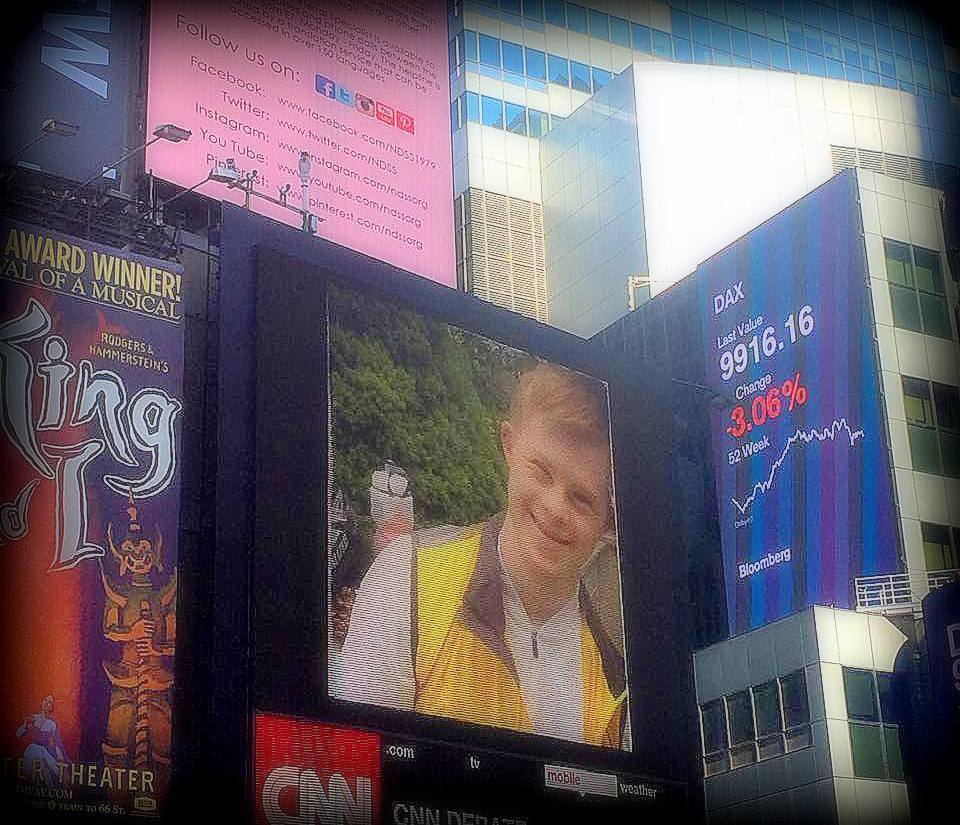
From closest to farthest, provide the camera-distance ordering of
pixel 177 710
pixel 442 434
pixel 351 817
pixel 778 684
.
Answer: pixel 351 817 → pixel 177 710 → pixel 442 434 → pixel 778 684

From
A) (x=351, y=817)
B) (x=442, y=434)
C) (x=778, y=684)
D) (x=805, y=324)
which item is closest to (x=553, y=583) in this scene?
(x=442, y=434)

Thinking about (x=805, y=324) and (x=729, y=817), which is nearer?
(x=729, y=817)

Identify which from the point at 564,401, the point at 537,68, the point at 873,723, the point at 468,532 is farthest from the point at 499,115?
the point at 468,532

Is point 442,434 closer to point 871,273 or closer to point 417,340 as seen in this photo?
point 417,340

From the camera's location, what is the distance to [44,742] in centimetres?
2280

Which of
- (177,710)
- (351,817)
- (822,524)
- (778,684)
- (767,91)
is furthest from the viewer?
(767,91)

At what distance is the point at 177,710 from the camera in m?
24.3

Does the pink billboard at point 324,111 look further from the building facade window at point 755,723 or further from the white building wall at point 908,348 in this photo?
the building facade window at point 755,723

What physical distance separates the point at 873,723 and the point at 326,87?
18898 millimetres

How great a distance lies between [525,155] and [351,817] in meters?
36.3

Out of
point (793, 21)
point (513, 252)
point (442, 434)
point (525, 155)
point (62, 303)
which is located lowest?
point (442, 434)

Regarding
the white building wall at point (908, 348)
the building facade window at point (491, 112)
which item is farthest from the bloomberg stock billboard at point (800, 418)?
the building facade window at point (491, 112)

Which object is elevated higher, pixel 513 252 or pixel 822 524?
pixel 513 252

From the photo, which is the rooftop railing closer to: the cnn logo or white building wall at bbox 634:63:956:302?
the cnn logo
